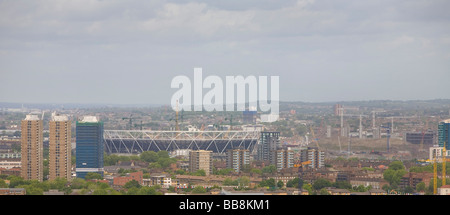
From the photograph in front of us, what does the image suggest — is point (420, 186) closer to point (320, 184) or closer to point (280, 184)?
point (320, 184)

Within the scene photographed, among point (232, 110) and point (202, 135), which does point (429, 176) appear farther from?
point (232, 110)

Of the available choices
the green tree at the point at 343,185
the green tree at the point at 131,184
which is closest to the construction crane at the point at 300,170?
the green tree at the point at 343,185

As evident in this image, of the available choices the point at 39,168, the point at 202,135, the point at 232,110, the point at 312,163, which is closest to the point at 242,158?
the point at 312,163

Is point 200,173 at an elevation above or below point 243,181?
below

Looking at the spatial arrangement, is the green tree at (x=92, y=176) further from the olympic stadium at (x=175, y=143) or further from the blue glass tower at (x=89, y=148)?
the olympic stadium at (x=175, y=143)

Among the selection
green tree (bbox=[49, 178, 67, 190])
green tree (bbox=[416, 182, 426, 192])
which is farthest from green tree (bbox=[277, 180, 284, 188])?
green tree (bbox=[49, 178, 67, 190])

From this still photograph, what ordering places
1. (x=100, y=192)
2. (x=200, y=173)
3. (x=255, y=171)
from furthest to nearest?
1. (x=255, y=171)
2. (x=200, y=173)
3. (x=100, y=192)

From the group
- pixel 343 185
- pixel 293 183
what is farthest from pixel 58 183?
pixel 343 185

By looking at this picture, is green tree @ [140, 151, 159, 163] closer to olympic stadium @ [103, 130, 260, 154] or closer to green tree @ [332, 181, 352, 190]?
olympic stadium @ [103, 130, 260, 154]
